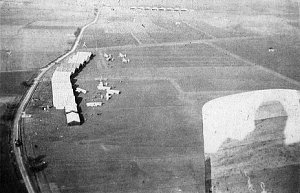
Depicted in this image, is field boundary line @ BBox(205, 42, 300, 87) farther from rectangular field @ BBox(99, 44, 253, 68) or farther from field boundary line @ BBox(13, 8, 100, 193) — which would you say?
field boundary line @ BBox(13, 8, 100, 193)

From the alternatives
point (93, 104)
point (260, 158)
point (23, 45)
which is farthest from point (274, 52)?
point (260, 158)

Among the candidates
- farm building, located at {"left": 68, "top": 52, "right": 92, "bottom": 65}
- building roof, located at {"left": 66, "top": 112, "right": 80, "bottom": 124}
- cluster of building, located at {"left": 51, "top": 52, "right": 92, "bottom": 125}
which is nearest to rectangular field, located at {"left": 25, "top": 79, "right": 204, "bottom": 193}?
building roof, located at {"left": 66, "top": 112, "right": 80, "bottom": 124}

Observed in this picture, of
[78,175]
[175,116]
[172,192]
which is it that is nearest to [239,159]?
[172,192]

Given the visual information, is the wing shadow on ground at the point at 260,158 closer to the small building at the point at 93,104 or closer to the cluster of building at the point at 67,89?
the cluster of building at the point at 67,89

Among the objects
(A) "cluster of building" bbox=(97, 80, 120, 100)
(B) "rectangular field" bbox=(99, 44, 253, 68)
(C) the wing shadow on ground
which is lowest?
(A) "cluster of building" bbox=(97, 80, 120, 100)

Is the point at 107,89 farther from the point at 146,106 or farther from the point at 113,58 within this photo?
the point at 113,58
